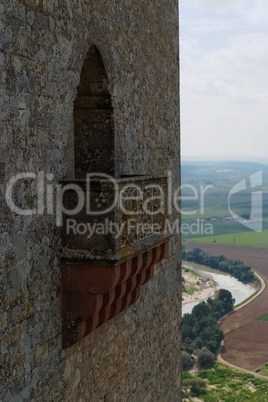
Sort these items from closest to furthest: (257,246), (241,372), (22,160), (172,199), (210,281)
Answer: (22,160)
(172,199)
(241,372)
(210,281)
(257,246)

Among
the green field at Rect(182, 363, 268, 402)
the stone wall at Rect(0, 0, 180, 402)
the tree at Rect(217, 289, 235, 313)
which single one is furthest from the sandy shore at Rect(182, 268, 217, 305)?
the stone wall at Rect(0, 0, 180, 402)

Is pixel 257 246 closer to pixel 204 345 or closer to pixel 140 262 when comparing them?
pixel 204 345

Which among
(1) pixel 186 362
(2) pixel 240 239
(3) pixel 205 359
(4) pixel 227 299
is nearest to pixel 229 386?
(3) pixel 205 359

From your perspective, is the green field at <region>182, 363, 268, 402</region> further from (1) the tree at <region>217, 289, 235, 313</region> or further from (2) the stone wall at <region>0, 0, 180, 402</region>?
(2) the stone wall at <region>0, 0, 180, 402</region>

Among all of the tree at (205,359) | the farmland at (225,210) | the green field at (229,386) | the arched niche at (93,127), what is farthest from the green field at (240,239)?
the arched niche at (93,127)

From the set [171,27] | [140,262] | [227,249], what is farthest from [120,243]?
[227,249]

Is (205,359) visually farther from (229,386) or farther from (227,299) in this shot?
(227,299)
